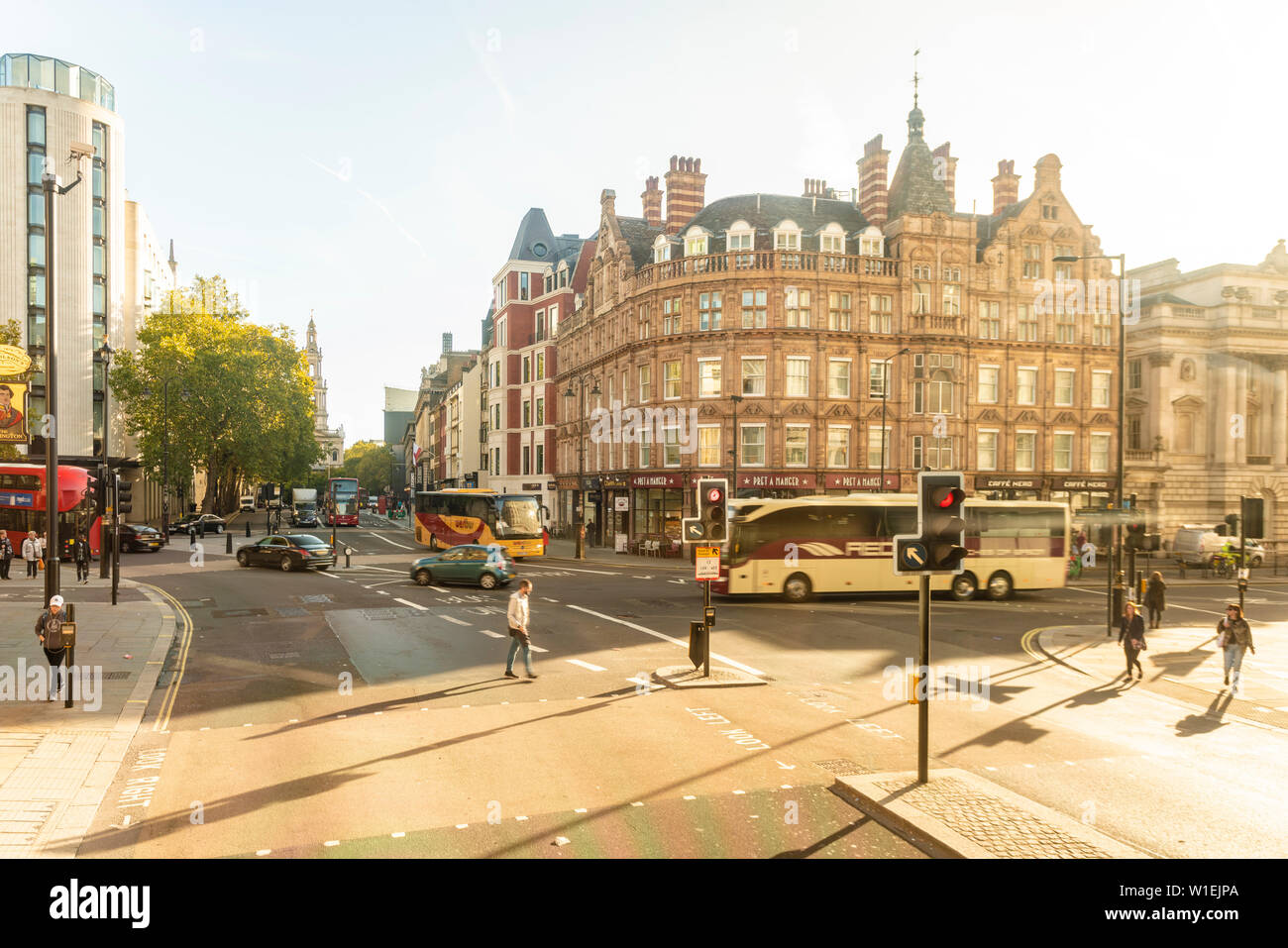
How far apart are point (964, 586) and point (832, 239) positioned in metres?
23.3

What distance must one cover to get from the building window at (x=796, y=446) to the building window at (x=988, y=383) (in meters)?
10.6

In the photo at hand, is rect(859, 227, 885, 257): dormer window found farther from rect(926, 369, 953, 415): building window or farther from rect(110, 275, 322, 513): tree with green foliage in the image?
rect(110, 275, 322, 513): tree with green foliage

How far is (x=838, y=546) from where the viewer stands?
27141 millimetres

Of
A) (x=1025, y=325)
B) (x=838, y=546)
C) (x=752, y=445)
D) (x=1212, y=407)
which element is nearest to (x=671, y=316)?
(x=752, y=445)

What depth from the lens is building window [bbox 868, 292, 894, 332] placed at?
147 ft

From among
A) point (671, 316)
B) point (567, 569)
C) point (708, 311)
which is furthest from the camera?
point (671, 316)

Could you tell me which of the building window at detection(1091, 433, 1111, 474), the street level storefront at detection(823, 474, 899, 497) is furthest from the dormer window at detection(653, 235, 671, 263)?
the building window at detection(1091, 433, 1111, 474)

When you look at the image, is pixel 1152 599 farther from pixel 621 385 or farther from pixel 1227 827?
pixel 621 385

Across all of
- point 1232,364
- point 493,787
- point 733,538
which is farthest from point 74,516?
point 1232,364

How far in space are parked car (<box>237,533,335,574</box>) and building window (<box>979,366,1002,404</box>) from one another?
34.5m

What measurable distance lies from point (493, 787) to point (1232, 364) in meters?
62.2

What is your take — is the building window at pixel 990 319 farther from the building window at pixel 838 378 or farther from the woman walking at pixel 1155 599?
the woman walking at pixel 1155 599

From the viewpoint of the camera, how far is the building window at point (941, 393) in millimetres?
45438

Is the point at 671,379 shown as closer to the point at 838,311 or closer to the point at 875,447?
the point at 838,311
